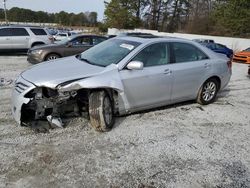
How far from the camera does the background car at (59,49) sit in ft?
37.2

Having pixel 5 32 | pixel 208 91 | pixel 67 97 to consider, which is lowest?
pixel 208 91

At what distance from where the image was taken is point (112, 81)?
15.8 feet

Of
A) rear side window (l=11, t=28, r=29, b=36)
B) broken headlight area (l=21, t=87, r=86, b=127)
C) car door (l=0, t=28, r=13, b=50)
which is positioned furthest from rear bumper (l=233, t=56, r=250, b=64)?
broken headlight area (l=21, t=87, r=86, b=127)

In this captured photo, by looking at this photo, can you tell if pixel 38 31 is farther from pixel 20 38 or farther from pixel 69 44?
pixel 69 44

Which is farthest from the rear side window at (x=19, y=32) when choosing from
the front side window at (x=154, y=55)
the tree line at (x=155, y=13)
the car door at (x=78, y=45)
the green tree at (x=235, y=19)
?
the tree line at (x=155, y=13)

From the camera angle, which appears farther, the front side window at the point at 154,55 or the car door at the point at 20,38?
the car door at the point at 20,38

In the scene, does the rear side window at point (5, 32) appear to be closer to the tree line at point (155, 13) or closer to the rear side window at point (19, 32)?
the rear side window at point (19, 32)

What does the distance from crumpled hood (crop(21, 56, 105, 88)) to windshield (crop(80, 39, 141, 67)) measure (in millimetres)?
243

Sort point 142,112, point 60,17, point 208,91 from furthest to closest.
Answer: point 60,17, point 208,91, point 142,112

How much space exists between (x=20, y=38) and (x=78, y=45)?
4805 millimetres

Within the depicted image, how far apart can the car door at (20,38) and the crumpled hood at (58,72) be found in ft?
35.6

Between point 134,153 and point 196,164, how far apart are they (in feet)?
2.84

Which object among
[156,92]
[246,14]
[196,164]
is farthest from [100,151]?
[246,14]

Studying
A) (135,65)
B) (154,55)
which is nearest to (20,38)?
(154,55)
